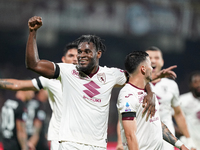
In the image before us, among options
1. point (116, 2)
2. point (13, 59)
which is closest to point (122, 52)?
point (116, 2)

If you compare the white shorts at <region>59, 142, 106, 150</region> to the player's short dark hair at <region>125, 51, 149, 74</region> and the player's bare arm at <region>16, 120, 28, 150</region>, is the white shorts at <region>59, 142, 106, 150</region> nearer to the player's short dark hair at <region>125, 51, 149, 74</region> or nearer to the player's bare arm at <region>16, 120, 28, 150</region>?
the player's short dark hair at <region>125, 51, 149, 74</region>

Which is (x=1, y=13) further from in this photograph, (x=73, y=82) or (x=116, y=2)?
(x=73, y=82)

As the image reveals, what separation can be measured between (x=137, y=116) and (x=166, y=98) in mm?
1940

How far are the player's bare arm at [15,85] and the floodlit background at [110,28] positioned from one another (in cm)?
996

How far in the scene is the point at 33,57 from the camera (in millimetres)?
3168

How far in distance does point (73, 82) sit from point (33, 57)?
0.72 meters

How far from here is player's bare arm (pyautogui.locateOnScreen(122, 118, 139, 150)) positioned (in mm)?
3438

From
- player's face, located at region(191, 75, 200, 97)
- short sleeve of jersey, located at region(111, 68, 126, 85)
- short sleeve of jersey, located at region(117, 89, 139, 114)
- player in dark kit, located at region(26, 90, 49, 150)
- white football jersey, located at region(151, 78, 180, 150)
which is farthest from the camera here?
player in dark kit, located at region(26, 90, 49, 150)

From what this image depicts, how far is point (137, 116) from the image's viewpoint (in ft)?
12.1

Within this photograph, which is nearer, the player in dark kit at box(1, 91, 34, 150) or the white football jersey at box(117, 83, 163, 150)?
the white football jersey at box(117, 83, 163, 150)

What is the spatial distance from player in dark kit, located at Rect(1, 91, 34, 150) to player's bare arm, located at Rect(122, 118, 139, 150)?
3.88 metres

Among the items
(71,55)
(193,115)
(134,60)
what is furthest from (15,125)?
(134,60)

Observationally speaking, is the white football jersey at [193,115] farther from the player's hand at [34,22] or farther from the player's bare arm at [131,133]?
the player's hand at [34,22]

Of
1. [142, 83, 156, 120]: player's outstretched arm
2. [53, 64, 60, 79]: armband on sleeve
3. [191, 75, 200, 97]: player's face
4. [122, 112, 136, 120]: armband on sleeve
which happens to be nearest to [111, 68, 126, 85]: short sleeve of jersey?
[142, 83, 156, 120]: player's outstretched arm
